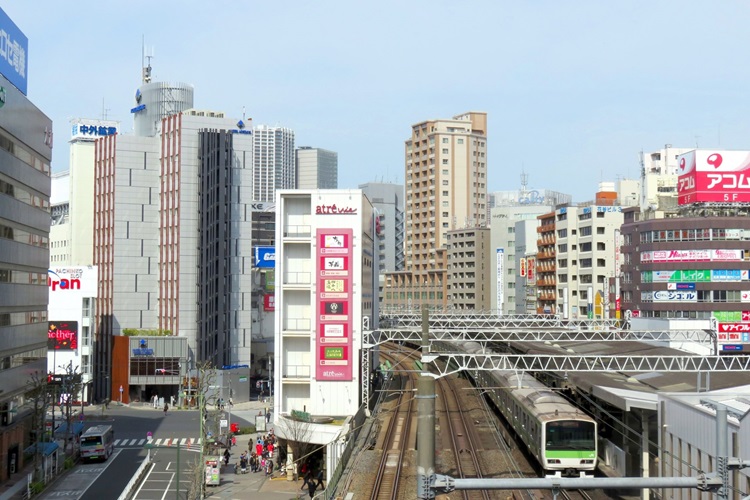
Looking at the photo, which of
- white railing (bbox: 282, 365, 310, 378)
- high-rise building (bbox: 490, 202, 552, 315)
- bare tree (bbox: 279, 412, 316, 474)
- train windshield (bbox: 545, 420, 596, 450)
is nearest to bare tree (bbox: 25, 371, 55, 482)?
bare tree (bbox: 279, 412, 316, 474)

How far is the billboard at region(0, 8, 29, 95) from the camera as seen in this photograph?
44594mm

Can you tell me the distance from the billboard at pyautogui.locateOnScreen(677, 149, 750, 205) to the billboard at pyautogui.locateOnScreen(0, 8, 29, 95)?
51.2 meters

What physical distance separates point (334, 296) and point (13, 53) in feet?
71.9

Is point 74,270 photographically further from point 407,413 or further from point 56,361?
point 407,413

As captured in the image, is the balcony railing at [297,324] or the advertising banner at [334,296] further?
the balcony railing at [297,324]

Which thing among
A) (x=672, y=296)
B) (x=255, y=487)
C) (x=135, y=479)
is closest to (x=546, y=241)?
(x=672, y=296)

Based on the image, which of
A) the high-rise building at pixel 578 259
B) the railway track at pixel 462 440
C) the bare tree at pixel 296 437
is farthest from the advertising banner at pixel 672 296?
the bare tree at pixel 296 437

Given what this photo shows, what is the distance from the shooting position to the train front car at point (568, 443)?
30.7m

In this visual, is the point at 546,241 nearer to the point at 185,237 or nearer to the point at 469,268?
the point at 469,268

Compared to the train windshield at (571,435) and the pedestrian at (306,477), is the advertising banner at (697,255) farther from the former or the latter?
the train windshield at (571,435)

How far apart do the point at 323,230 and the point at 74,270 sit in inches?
1479

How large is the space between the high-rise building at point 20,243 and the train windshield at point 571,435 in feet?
95.8

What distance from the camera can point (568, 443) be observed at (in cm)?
3075

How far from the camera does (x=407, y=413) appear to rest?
51.5 metres
